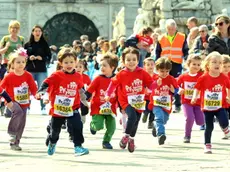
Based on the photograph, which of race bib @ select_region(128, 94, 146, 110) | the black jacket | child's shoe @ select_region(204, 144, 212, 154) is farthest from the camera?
the black jacket

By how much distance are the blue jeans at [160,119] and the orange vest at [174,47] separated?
5.62m

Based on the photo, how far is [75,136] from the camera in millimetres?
12375

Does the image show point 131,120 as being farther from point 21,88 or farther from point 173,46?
point 173,46

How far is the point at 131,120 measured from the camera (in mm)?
13070

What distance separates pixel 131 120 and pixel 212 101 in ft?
3.59

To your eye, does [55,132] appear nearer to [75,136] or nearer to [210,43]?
[75,136]

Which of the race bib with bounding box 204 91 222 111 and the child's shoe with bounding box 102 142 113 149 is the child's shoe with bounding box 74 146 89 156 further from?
the race bib with bounding box 204 91 222 111

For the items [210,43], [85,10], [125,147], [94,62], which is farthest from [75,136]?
[85,10]

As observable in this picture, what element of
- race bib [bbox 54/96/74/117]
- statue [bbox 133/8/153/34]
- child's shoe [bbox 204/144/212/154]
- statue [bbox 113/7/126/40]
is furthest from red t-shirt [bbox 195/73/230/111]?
statue [bbox 113/7/126/40]

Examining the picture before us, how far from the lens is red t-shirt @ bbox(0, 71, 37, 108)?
1345cm

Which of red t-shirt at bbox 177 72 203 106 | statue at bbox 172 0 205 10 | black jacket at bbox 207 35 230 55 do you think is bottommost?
red t-shirt at bbox 177 72 203 106

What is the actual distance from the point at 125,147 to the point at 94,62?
599 inches

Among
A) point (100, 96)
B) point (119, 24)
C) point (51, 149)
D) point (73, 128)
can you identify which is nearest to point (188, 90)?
point (100, 96)

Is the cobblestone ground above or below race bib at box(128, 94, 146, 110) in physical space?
below
